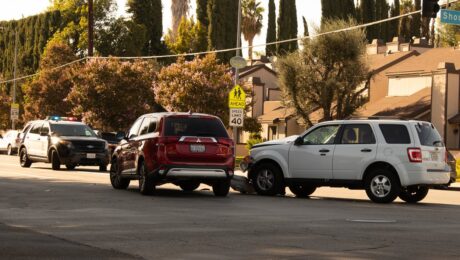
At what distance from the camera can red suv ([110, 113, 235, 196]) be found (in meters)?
19.3

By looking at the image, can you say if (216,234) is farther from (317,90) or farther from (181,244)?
(317,90)

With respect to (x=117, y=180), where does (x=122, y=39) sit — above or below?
above

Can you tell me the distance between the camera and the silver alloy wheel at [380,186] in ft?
62.6

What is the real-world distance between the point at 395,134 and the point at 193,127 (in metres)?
4.44

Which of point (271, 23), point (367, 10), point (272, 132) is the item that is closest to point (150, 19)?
point (271, 23)

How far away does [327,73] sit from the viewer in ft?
180

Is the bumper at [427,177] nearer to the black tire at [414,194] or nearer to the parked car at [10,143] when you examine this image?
the black tire at [414,194]

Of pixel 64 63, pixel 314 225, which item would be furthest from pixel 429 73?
pixel 314 225

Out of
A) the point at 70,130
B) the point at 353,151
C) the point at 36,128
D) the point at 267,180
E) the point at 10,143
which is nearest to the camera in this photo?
the point at 353,151

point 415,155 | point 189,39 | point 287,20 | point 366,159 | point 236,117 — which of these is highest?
point 287,20

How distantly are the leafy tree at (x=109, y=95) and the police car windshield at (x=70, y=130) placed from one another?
20.1 m

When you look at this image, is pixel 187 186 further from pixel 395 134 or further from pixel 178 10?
pixel 178 10

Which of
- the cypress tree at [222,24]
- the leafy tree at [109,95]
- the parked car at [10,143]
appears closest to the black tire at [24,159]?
the parked car at [10,143]

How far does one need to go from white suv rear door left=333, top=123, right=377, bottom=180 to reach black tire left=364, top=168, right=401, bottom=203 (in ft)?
0.90
